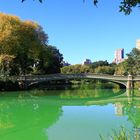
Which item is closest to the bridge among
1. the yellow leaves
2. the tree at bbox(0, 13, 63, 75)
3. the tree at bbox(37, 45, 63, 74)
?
the tree at bbox(0, 13, 63, 75)

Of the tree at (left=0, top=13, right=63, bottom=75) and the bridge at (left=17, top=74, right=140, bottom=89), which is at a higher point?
the tree at (left=0, top=13, right=63, bottom=75)

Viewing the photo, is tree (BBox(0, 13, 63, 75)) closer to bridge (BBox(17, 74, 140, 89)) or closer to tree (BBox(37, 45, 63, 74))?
tree (BBox(37, 45, 63, 74))

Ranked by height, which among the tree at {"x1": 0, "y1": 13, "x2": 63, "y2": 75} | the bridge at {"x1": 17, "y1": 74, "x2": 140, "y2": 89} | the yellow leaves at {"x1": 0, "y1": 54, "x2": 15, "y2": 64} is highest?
the tree at {"x1": 0, "y1": 13, "x2": 63, "y2": 75}

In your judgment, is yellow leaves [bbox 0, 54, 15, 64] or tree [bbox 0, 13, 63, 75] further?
tree [bbox 0, 13, 63, 75]

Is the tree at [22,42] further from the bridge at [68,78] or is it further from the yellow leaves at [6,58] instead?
the bridge at [68,78]

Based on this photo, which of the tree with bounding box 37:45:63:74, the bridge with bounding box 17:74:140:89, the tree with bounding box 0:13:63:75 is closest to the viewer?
the tree with bounding box 0:13:63:75

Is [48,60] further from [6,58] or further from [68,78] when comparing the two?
[6,58]

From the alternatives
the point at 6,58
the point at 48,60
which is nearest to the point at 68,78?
the point at 48,60

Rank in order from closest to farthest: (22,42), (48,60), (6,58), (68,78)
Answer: (6,58)
(22,42)
(68,78)
(48,60)

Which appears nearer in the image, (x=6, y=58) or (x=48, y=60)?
(x=6, y=58)

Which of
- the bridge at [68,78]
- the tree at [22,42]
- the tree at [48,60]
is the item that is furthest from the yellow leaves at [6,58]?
the tree at [48,60]

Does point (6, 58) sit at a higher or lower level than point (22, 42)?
lower

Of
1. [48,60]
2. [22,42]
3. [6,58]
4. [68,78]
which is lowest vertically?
[68,78]

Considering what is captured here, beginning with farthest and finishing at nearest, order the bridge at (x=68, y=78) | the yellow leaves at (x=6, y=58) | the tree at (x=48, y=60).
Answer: the tree at (x=48, y=60)
the bridge at (x=68, y=78)
the yellow leaves at (x=6, y=58)
